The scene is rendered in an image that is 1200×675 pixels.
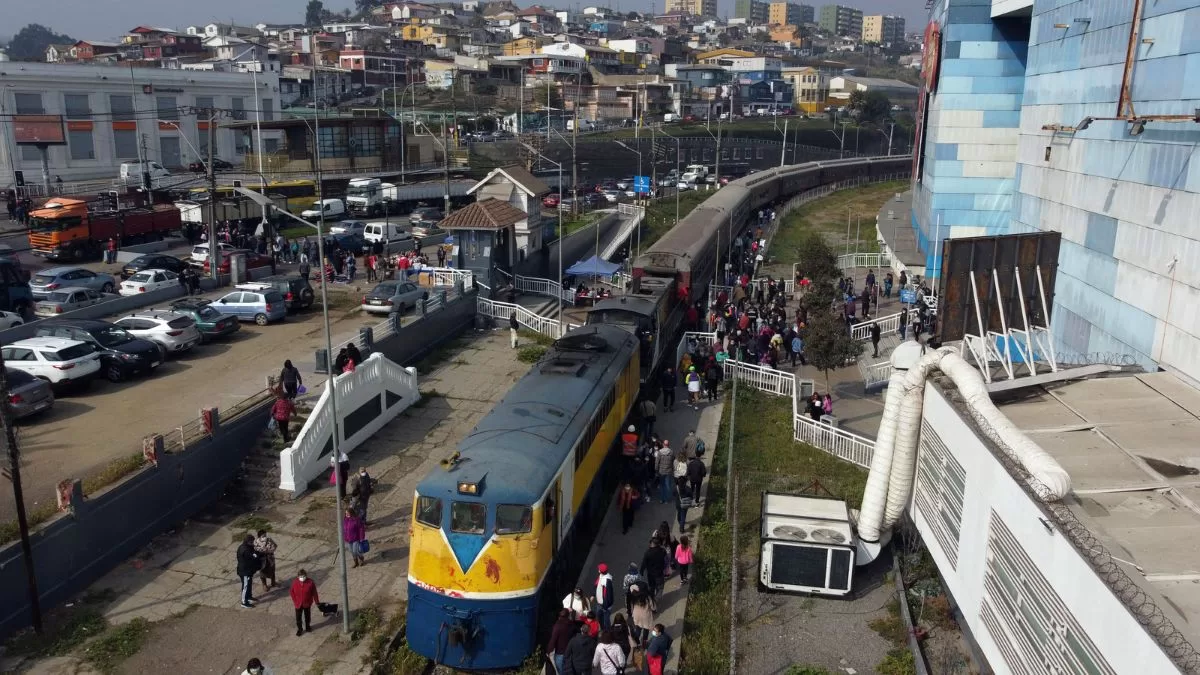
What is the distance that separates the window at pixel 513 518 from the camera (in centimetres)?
1268

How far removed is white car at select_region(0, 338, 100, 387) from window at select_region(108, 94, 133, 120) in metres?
47.5

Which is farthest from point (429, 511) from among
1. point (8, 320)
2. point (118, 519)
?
point (8, 320)

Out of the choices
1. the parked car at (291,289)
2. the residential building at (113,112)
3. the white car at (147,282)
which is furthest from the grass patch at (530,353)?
the residential building at (113,112)

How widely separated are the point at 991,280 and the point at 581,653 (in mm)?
11559

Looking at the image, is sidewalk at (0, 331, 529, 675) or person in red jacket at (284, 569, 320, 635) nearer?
sidewalk at (0, 331, 529, 675)

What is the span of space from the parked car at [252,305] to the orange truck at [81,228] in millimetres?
13678

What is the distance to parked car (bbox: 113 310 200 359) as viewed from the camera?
2506cm

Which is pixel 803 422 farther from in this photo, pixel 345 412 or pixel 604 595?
pixel 345 412

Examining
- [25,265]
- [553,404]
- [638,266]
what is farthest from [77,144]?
[553,404]

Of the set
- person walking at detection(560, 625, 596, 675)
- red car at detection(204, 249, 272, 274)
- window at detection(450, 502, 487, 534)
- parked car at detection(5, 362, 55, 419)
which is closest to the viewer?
person walking at detection(560, 625, 596, 675)

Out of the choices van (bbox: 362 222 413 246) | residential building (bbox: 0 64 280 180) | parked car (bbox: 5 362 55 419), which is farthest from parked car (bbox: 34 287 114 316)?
residential building (bbox: 0 64 280 180)

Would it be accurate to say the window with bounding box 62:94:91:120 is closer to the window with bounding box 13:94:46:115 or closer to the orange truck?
the window with bounding box 13:94:46:115

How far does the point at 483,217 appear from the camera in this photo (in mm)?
32656

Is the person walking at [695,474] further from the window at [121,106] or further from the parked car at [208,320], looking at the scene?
the window at [121,106]
